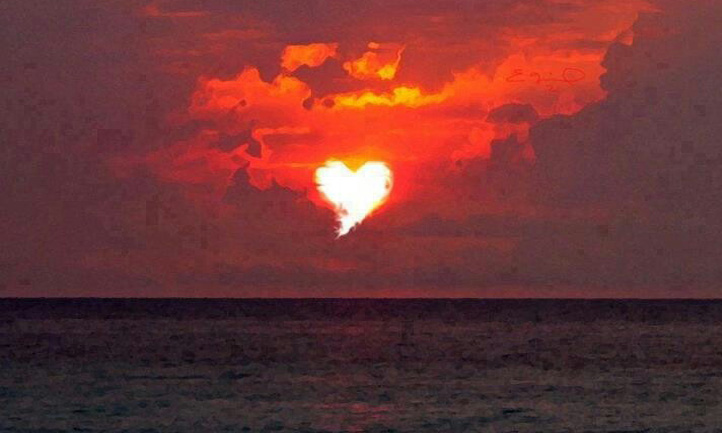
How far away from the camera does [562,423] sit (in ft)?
126

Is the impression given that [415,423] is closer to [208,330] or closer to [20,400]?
[20,400]

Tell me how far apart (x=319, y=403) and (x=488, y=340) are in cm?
4226

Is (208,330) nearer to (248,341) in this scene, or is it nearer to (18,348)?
(248,341)

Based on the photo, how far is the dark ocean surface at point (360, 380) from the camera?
38.8 meters

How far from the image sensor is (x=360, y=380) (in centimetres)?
5216

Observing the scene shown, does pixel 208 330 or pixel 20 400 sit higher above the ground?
pixel 208 330

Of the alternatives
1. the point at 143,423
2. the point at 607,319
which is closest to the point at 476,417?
the point at 143,423

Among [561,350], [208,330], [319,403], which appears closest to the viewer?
[319,403]

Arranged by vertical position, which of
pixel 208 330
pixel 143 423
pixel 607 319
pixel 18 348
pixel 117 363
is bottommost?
pixel 143 423

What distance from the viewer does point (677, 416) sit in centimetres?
4022

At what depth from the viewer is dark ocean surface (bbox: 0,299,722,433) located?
38.8 m

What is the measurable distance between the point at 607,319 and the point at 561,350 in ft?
182

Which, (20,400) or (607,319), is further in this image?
(607,319)

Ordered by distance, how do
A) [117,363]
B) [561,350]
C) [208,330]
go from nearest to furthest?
[117,363] < [561,350] < [208,330]
